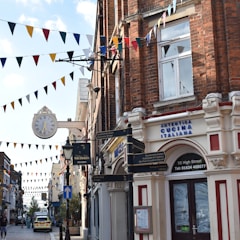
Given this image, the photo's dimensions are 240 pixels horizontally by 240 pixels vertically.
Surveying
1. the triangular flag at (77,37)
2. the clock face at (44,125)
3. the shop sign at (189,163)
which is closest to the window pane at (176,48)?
the triangular flag at (77,37)

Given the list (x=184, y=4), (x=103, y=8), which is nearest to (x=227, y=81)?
(x=184, y=4)

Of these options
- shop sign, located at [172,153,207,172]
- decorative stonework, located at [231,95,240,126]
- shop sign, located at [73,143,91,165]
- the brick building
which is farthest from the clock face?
decorative stonework, located at [231,95,240,126]

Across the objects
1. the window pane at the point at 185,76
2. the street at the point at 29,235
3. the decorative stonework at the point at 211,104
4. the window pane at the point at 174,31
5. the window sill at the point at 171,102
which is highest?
the window pane at the point at 174,31

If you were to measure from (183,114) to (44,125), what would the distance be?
1750 cm

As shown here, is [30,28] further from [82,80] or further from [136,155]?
[82,80]

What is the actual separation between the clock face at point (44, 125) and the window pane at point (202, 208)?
16.9m

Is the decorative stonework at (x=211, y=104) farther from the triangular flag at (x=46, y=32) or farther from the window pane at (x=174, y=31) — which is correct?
the triangular flag at (x=46, y=32)

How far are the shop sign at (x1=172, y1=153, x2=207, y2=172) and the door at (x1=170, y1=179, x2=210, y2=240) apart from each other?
13.6 inches

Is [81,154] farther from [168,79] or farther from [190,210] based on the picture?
[190,210]

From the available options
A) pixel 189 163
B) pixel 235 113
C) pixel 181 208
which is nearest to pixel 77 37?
pixel 189 163

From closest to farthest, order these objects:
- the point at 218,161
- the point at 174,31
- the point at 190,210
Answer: the point at 218,161
the point at 190,210
the point at 174,31

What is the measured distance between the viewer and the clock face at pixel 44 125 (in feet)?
93.7

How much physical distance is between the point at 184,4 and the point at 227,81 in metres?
2.69

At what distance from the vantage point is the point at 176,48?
45.3ft
